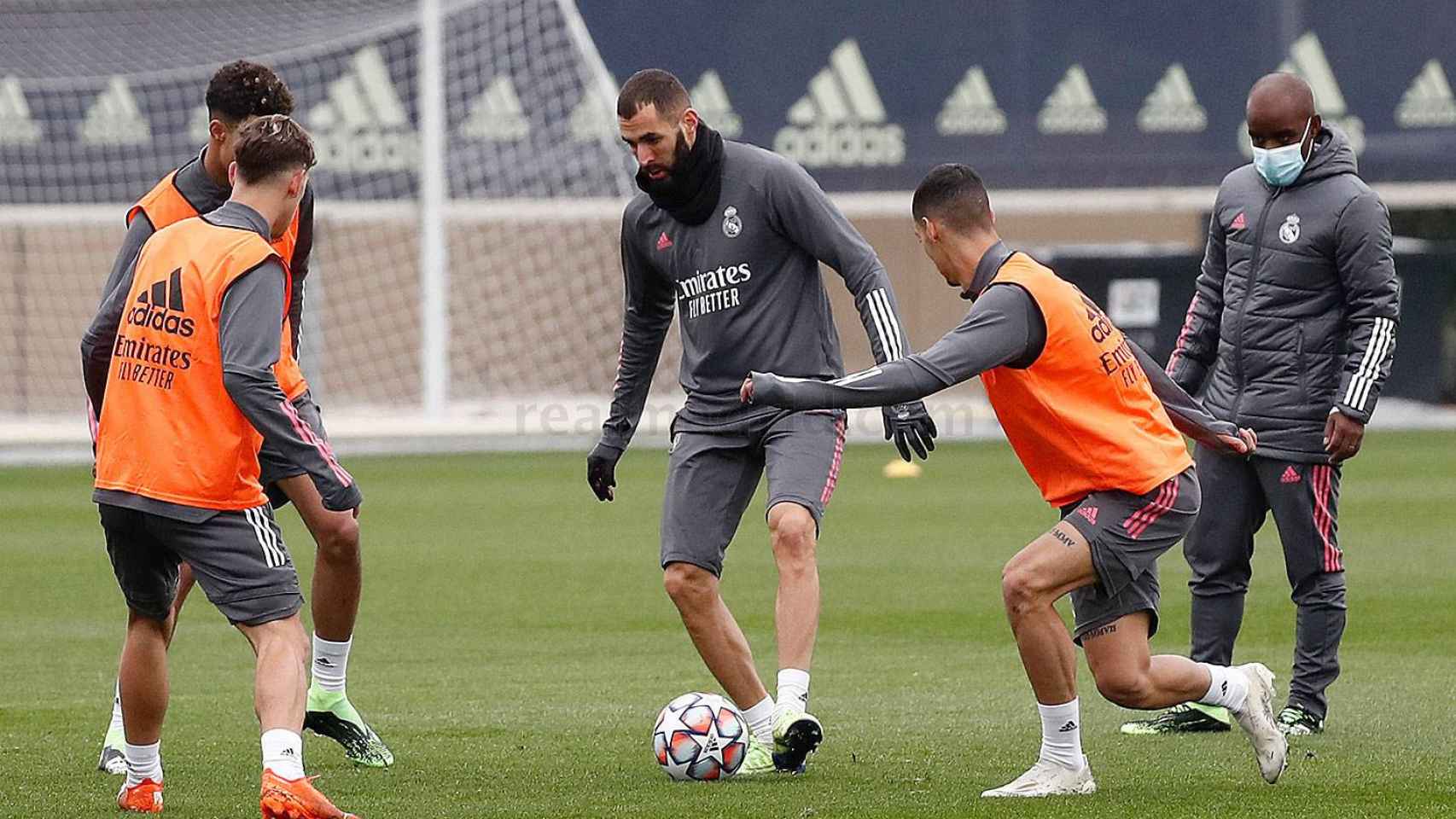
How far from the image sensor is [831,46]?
28016 millimetres

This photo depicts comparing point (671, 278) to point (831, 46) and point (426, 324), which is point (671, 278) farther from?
point (831, 46)

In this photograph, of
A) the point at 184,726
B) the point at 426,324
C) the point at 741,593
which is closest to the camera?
the point at 184,726

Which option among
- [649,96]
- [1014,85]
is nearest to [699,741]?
[649,96]

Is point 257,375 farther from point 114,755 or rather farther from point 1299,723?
point 1299,723

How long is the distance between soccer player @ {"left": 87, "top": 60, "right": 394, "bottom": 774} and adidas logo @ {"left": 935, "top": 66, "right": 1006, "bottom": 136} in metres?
21.1

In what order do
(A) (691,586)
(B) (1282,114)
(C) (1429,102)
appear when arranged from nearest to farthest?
1. (A) (691,586)
2. (B) (1282,114)
3. (C) (1429,102)

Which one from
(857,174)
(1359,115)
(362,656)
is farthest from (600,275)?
(362,656)

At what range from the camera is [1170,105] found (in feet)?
93.0

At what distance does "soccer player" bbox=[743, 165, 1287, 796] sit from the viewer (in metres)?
6.44

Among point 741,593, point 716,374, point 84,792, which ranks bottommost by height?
point 741,593

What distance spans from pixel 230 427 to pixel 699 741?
72.4 inches

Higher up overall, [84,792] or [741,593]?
[84,792]

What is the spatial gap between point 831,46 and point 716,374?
830 inches

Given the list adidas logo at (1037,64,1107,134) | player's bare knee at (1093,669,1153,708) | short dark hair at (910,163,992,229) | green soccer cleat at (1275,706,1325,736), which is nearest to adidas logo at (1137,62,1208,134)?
adidas logo at (1037,64,1107,134)
